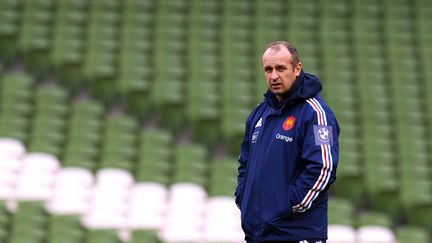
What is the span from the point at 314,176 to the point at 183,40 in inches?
245

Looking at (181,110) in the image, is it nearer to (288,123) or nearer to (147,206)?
(147,206)

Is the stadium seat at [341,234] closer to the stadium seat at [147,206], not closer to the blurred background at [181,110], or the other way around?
the blurred background at [181,110]

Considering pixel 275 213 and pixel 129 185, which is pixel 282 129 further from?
pixel 129 185

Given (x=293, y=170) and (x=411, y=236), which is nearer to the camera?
(x=293, y=170)

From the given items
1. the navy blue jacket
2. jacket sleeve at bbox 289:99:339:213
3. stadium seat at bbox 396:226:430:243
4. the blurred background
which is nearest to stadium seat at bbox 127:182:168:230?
the blurred background

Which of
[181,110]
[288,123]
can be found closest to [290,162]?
[288,123]

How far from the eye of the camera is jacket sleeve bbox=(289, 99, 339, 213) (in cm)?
292

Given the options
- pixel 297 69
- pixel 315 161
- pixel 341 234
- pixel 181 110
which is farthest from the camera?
pixel 181 110

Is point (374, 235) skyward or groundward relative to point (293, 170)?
skyward

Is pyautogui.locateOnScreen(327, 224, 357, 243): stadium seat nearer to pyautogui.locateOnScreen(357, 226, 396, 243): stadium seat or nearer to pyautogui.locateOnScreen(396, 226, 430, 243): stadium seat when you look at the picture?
pyautogui.locateOnScreen(357, 226, 396, 243): stadium seat

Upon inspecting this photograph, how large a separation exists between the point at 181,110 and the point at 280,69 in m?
5.18

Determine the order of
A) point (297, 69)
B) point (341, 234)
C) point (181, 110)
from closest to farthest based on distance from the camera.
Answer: point (297, 69) → point (341, 234) → point (181, 110)

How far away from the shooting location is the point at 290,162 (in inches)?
118

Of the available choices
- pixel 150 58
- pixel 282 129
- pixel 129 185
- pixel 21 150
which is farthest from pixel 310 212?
pixel 150 58
